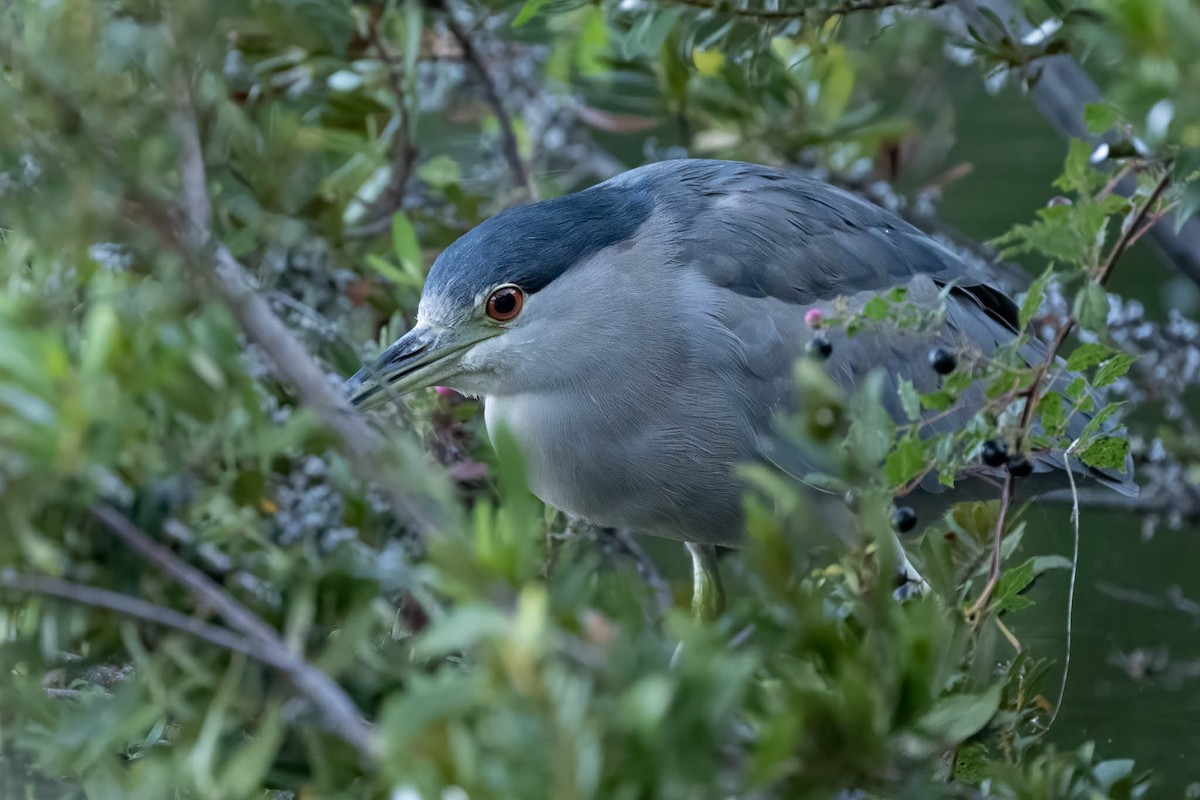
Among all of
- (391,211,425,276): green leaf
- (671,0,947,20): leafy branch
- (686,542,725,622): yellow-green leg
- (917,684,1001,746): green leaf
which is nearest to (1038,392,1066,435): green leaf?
(917,684,1001,746): green leaf

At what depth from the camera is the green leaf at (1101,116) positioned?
1.50 meters

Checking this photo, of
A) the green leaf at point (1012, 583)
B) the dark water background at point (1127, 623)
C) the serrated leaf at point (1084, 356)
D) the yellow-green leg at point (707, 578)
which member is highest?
the serrated leaf at point (1084, 356)

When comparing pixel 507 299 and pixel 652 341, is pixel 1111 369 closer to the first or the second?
pixel 652 341

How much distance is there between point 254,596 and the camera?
3.92ft

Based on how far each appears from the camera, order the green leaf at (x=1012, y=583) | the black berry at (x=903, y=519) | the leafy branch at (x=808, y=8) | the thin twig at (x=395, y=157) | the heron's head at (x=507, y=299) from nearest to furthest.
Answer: the green leaf at (x=1012, y=583) < the black berry at (x=903, y=519) < the leafy branch at (x=808, y=8) < the heron's head at (x=507, y=299) < the thin twig at (x=395, y=157)

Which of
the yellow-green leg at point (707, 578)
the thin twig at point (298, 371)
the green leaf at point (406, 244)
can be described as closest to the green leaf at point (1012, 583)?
the thin twig at point (298, 371)

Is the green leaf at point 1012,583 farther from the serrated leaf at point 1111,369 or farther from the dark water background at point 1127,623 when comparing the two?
the dark water background at point 1127,623

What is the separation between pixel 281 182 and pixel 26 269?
Answer: 1087mm

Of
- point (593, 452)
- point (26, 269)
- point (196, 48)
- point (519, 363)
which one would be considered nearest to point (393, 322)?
point (519, 363)

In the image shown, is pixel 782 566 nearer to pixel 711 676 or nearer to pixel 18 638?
pixel 711 676

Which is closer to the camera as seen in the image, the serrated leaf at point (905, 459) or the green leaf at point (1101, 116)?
the serrated leaf at point (905, 459)

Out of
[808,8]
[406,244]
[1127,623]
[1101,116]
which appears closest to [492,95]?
[406,244]

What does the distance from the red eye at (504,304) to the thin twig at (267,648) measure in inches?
54.2

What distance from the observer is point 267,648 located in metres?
0.99
